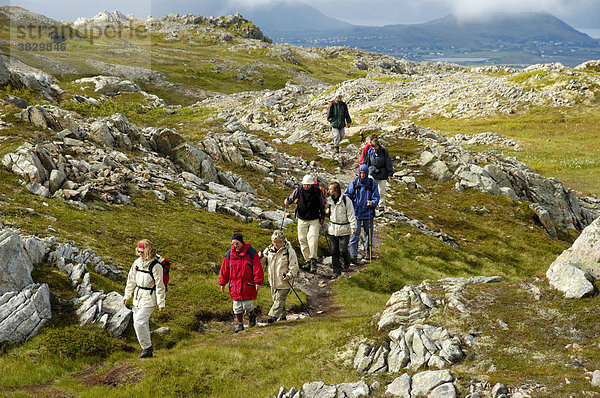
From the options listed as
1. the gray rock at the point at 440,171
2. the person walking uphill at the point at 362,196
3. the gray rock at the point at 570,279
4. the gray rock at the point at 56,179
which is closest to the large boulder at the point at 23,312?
the gray rock at the point at 56,179

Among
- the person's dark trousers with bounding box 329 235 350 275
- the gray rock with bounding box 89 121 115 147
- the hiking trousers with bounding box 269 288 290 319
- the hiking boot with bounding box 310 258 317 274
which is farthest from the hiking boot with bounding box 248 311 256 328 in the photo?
the gray rock with bounding box 89 121 115 147

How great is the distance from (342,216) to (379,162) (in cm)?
725

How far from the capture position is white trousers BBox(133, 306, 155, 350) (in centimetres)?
1181

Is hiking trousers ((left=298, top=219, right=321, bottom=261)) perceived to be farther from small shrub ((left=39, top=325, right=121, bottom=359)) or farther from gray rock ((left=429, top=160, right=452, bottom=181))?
gray rock ((left=429, top=160, right=452, bottom=181))

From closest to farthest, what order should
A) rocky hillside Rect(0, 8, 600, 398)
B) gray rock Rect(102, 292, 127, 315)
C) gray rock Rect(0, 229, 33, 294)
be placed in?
1. rocky hillside Rect(0, 8, 600, 398)
2. gray rock Rect(0, 229, 33, 294)
3. gray rock Rect(102, 292, 127, 315)

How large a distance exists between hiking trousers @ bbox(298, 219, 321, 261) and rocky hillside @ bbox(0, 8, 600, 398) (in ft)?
4.16

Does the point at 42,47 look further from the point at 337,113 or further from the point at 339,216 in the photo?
the point at 339,216

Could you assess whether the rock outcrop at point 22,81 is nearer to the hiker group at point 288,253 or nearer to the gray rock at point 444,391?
the hiker group at point 288,253

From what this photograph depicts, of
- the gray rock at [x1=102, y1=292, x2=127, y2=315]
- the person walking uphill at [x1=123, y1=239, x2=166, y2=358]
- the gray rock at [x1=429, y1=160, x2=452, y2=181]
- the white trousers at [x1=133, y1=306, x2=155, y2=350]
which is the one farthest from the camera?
the gray rock at [x1=429, y1=160, x2=452, y2=181]

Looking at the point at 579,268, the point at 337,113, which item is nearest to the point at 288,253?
the point at 579,268

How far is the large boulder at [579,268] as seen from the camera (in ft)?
35.6

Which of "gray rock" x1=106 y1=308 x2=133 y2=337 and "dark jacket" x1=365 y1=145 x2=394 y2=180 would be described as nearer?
"gray rock" x1=106 y1=308 x2=133 y2=337

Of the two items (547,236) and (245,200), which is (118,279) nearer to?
(245,200)

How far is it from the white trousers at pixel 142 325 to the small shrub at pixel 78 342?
117 centimetres
